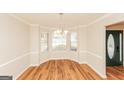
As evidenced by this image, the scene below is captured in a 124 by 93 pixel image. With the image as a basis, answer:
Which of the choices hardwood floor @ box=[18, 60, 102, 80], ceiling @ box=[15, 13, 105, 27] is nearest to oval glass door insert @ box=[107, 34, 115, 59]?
hardwood floor @ box=[18, 60, 102, 80]

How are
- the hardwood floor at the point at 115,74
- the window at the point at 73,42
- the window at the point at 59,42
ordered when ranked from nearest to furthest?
the hardwood floor at the point at 115,74 < the window at the point at 73,42 < the window at the point at 59,42

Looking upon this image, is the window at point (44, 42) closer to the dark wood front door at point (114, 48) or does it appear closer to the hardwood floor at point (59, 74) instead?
the hardwood floor at point (59, 74)

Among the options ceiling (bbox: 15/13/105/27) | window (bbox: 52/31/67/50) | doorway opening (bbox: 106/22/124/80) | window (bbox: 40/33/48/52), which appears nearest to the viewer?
ceiling (bbox: 15/13/105/27)

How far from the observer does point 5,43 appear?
12.2ft

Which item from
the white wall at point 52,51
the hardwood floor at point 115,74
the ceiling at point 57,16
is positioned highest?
the ceiling at point 57,16

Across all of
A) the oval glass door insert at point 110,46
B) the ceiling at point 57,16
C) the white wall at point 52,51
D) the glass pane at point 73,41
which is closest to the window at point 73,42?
the glass pane at point 73,41

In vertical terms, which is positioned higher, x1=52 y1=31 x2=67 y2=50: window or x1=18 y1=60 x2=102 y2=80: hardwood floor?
x1=52 y1=31 x2=67 y2=50: window

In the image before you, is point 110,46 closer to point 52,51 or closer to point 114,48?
point 114,48

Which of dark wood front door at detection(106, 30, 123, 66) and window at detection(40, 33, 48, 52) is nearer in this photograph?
dark wood front door at detection(106, 30, 123, 66)

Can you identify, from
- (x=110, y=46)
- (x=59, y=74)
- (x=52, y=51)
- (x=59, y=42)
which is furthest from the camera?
(x=59, y=42)

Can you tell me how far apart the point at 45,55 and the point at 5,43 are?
5211 millimetres

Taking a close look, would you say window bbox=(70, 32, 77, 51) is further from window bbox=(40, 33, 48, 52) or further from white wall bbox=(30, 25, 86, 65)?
window bbox=(40, 33, 48, 52)

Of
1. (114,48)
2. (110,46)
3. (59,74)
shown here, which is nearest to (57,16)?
(59,74)
